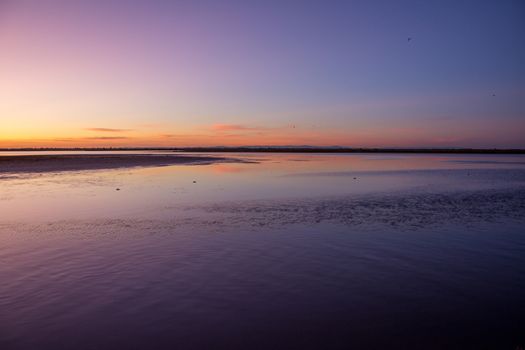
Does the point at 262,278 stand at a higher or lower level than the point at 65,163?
higher

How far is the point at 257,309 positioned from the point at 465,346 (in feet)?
10.1

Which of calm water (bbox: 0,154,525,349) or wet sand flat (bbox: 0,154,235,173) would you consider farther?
wet sand flat (bbox: 0,154,235,173)

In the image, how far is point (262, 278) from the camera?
27.3 ft

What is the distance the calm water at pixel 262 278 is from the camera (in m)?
5.93

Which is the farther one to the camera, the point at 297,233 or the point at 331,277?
the point at 297,233

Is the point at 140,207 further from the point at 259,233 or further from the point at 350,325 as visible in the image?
the point at 350,325

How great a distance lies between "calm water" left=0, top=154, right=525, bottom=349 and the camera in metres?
5.93

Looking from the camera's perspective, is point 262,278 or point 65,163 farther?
point 65,163

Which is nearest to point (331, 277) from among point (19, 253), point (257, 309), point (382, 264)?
point (382, 264)

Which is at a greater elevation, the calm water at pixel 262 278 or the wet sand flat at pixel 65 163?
the calm water at pixel 262 278

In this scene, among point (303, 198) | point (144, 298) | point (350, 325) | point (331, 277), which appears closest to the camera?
point (350, 325)

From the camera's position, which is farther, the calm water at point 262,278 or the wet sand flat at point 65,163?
the wet sand flat at point 65,163

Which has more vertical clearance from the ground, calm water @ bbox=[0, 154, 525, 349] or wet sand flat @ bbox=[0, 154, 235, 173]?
calm water @ bbox=[0, 154, 525, 349]

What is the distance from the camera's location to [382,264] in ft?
30.6
